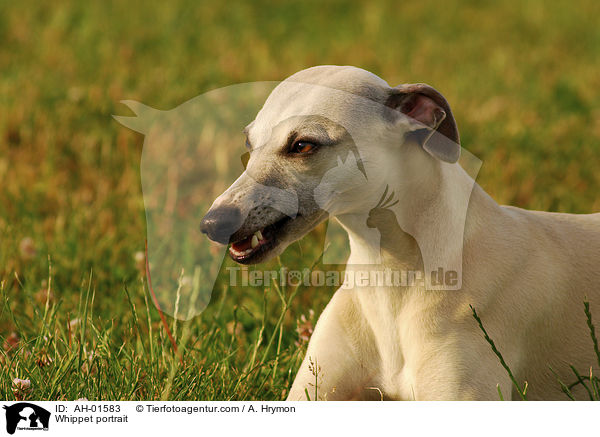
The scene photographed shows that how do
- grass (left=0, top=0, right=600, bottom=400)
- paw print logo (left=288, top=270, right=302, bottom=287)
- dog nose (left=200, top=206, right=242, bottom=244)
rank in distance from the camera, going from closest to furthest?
dog nose (left=200, top=206, right=242, bottom=244) < grass (left=0, top=0, right=600, bottom=400) < paw print logo (left=288, top=270, right=302, bottom=287)

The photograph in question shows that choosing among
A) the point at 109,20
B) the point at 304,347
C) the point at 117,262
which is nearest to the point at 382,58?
the point at 109,20

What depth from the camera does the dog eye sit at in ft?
8.07

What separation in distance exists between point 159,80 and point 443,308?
14.3 ft

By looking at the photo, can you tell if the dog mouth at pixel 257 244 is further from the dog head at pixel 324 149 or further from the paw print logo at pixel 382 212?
the paw print logo at pixel 382 212

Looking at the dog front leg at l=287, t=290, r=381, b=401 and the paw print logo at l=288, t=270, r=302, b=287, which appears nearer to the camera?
the dog front leg at l=287, t=290, r=381, b=401

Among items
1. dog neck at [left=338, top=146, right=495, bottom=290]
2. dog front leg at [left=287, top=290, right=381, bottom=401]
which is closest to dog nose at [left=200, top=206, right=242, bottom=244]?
dog neck at [left=338, top=146, right=495, bottom=290]

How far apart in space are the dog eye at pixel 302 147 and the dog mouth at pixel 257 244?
8.4 inches

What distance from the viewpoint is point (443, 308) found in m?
2.58

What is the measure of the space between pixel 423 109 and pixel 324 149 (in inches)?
14.5

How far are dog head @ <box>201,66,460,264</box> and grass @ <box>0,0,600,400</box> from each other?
1.70 ft

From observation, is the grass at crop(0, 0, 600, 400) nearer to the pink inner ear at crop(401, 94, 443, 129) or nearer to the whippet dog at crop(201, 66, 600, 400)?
the whippet dog at crop(201, 66, 600, 400)

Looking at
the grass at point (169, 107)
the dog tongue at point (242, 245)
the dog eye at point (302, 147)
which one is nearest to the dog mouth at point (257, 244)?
the dog tongue at point (242, 245)
